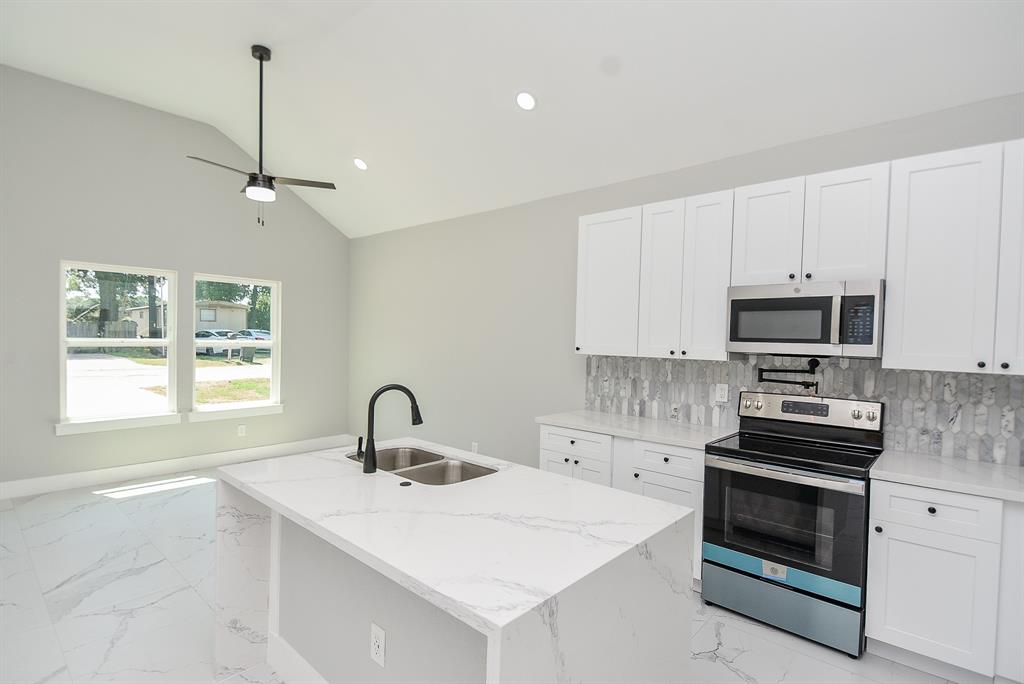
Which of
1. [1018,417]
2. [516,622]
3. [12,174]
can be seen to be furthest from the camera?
[12,174]

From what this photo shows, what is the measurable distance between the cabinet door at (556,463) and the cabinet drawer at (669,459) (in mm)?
495

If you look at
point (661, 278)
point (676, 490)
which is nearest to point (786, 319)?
point (661, 278)

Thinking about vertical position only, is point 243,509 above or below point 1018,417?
below

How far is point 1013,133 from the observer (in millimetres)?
2367

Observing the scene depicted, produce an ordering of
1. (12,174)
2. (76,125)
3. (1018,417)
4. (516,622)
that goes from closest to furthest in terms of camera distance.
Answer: (516,622), (1018,417), (12,174), (76,125)

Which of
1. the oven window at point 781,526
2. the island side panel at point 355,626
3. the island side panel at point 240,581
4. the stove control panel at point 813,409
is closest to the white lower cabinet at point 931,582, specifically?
the oven window at point 781,526

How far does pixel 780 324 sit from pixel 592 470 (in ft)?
4.52

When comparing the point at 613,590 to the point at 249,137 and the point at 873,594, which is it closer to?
the point at 873,594

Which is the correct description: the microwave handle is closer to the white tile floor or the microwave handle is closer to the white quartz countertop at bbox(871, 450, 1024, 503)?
the white quartz countertop at bbox(871, 450, 1024, 503)

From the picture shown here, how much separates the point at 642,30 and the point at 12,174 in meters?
4.88

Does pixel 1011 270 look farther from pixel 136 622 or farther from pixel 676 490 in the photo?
pixel 136 622

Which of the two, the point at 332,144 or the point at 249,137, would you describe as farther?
the point at 249,137

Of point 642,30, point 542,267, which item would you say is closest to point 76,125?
point 542,267

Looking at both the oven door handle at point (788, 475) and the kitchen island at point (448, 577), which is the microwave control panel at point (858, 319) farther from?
the kitchen island at point (448, 577)
